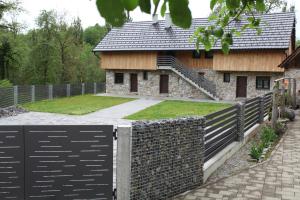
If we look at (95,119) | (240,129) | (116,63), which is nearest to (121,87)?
(116,63)

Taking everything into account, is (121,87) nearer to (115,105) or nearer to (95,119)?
(115,105)

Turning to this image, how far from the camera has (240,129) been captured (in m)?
10.6

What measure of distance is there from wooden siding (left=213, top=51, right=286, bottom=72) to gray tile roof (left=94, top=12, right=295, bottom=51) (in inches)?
31.5

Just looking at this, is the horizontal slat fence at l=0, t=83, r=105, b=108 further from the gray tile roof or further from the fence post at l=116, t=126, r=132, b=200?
the fence post at l=116, t=126, r=132, b=200

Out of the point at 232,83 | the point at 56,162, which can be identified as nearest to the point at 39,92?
the point at 232,83

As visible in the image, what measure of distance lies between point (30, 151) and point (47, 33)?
108 ft

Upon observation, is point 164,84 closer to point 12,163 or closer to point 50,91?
point 50,91

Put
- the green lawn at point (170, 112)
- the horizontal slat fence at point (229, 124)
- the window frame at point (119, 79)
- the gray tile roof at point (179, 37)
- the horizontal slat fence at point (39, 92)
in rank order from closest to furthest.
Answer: the horizontal slat fence at point (229, 124) → the green lawn at point (170, 112) → the horizontal slat fence at point (39, 92) → the gray tile roof at point (179, 37) → the window frame at point (119, 79)

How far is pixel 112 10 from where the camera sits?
1.30m

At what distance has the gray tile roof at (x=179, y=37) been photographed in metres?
27.6

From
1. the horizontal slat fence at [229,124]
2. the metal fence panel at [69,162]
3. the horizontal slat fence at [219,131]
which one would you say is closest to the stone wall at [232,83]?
the horizontal slat fence at [229,124]

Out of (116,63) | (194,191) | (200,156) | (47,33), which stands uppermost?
(47,33)

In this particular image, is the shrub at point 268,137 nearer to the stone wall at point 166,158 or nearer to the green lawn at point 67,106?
the stone wall at point 166,158

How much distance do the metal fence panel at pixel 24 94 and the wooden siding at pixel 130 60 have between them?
9.25 m
